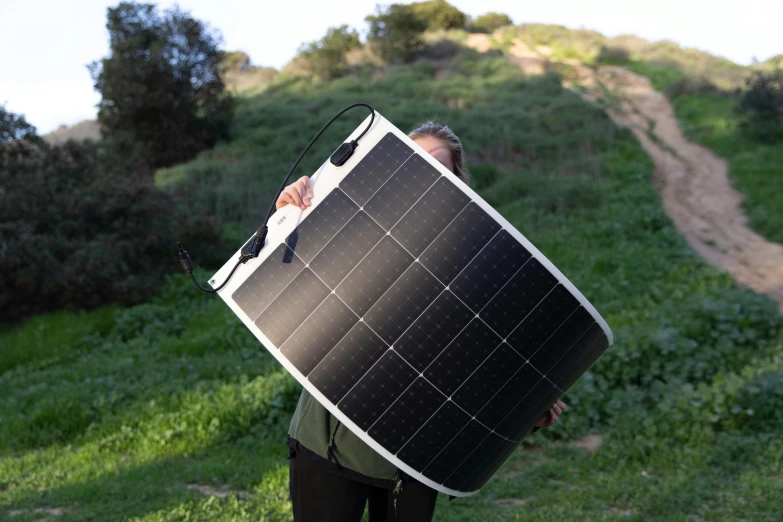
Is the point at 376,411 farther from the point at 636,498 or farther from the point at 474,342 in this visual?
the point at 636,498

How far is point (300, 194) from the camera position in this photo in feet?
8.41

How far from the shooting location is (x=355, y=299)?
247cm

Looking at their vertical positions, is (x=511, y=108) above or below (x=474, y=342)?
below

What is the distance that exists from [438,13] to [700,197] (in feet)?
103

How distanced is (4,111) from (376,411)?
14.8 m

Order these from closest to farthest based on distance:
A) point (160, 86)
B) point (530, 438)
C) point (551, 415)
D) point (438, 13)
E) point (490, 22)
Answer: point (551, 415)
point (530, 438)
point (160, 86)
point (438, 13)
point (490, 22)

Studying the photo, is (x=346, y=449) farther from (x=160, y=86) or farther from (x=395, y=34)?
(x=395, y=34)

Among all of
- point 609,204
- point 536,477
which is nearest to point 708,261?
point 609,204

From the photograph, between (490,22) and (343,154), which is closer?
(343,154)

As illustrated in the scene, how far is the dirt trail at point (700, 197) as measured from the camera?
42.8 ft

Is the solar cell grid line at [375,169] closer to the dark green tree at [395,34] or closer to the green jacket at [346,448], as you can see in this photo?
the green jacket at [346,448]

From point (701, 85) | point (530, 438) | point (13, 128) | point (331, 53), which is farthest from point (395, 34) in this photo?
point (530, 438)

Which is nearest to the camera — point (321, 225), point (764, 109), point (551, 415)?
point (321, 225)

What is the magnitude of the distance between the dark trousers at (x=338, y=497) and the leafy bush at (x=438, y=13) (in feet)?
146
